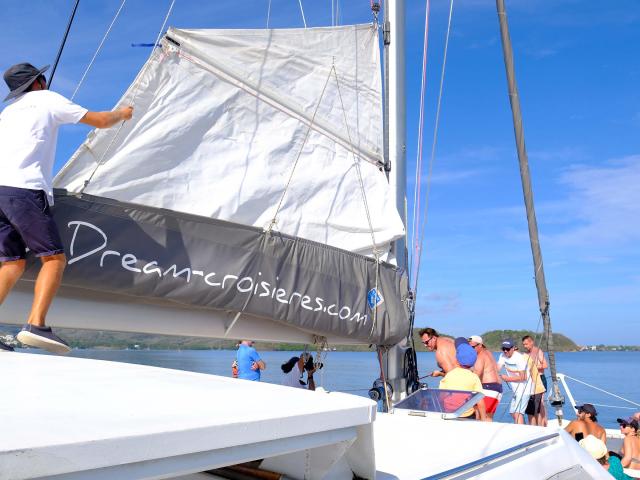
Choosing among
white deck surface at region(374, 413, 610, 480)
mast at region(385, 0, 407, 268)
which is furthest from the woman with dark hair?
white deck surface at region(374, 413, 610, 480)

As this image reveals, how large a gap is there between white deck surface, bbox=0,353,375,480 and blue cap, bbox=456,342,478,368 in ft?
13.8

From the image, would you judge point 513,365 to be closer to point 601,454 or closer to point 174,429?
point 601,454

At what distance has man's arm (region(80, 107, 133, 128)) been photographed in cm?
355

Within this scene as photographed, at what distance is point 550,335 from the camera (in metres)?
6.99

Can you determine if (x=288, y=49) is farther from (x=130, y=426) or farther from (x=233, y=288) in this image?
(x=130, y=426)

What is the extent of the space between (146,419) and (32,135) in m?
2.27

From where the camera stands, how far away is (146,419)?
1642 mm

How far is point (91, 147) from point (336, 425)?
2943 millimetres

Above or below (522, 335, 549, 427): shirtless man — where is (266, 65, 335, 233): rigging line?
above

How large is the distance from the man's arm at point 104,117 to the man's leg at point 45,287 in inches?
29.7

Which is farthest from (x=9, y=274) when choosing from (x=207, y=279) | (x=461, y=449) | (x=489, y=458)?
(x=489, y=458)

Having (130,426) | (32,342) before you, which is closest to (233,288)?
(32,342)

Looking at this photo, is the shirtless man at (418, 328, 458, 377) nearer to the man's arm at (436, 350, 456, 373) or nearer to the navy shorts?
the man's arm at (436, 350, 456, 373)

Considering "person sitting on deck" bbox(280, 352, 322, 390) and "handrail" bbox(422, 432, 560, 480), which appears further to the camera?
"person sitting on deck" bbox(280, 352, 322, 390)
